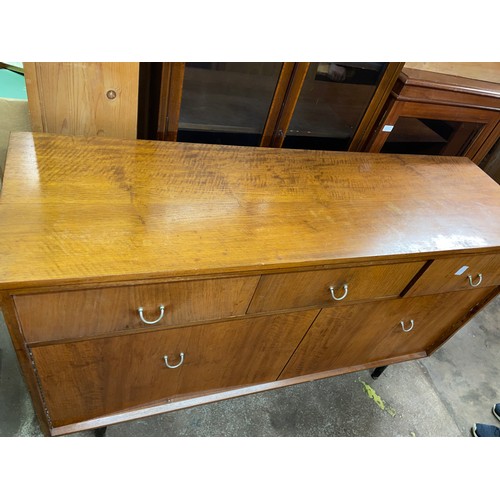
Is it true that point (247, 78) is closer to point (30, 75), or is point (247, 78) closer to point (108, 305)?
point (30, 75)

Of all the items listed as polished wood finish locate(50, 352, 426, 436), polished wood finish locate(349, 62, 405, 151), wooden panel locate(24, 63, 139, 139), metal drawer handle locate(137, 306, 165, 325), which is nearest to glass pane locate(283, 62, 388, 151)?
polished wood finish locate(349, 62, 405, 151)

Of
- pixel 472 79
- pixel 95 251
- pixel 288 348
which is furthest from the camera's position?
pixel 472 79

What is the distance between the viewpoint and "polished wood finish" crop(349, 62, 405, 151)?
114 centimetres

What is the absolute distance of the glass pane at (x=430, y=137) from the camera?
52.5 inches

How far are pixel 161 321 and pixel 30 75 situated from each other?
63 cm

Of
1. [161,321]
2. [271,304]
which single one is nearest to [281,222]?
[271,304]

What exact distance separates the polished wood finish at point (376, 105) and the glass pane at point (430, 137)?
0.10m

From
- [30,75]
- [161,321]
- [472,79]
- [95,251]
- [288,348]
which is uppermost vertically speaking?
[472,79]

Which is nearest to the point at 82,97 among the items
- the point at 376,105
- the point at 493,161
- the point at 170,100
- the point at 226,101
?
the point at 170,100

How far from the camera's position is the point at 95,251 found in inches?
27.5

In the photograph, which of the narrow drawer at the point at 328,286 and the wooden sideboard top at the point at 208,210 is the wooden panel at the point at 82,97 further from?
the narrow drawer at the point at 328,286

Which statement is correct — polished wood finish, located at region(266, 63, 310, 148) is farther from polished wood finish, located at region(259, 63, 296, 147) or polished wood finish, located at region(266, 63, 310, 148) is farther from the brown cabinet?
the brown cabinet

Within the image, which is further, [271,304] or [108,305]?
[271,304]

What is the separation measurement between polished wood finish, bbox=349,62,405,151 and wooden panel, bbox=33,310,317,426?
25.0 inches
